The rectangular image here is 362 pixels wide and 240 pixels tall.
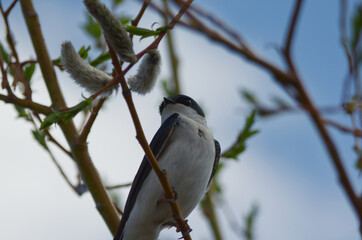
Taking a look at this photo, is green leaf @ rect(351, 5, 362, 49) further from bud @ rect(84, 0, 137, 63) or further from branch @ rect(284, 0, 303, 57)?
bud @ rect(84, 0, 137, 63)

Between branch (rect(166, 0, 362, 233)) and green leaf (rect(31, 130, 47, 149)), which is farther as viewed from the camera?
green leaf (rect(31, 130, 47, 149))

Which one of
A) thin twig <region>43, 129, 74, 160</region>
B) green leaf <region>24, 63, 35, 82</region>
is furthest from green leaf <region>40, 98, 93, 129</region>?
green leaf <region>24, 63, 35, 82</region>

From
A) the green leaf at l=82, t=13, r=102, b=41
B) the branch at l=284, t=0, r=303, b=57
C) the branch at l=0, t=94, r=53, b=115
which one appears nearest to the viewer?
the branch at l=284, t=0, r=303, b=57

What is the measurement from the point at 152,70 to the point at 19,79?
0.90 metres

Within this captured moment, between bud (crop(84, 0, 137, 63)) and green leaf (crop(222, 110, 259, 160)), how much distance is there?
63.1 inches

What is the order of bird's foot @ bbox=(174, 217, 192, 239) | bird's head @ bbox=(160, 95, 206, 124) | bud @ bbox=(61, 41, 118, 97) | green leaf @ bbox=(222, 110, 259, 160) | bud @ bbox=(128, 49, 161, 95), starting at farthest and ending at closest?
1. bird's head @ bbox=(160, 95, 206, 124)
2. green leaf @ bbox=(222, 110, 259, 160)
3. bird's foot @ bbox=(174, 217, 192, 239)
4. bud @ bbox=(128, 49, 161, 95)
5. bud @ bbox=(61, 41, 118, 97)

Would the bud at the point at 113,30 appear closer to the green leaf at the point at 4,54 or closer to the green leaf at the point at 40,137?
the green leaf at the point at 40,137

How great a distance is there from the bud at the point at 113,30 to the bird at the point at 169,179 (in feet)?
5.47

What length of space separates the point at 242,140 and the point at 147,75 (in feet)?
4.08

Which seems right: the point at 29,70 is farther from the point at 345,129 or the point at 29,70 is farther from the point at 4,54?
the point at 345,129

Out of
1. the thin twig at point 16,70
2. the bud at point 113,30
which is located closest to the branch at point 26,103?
the thin twig at point 16,70

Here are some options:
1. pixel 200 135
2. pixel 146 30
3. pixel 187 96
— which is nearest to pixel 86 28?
pixel 187 96

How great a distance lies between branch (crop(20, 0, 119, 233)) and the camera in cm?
308

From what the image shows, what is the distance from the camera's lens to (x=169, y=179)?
3525mm
